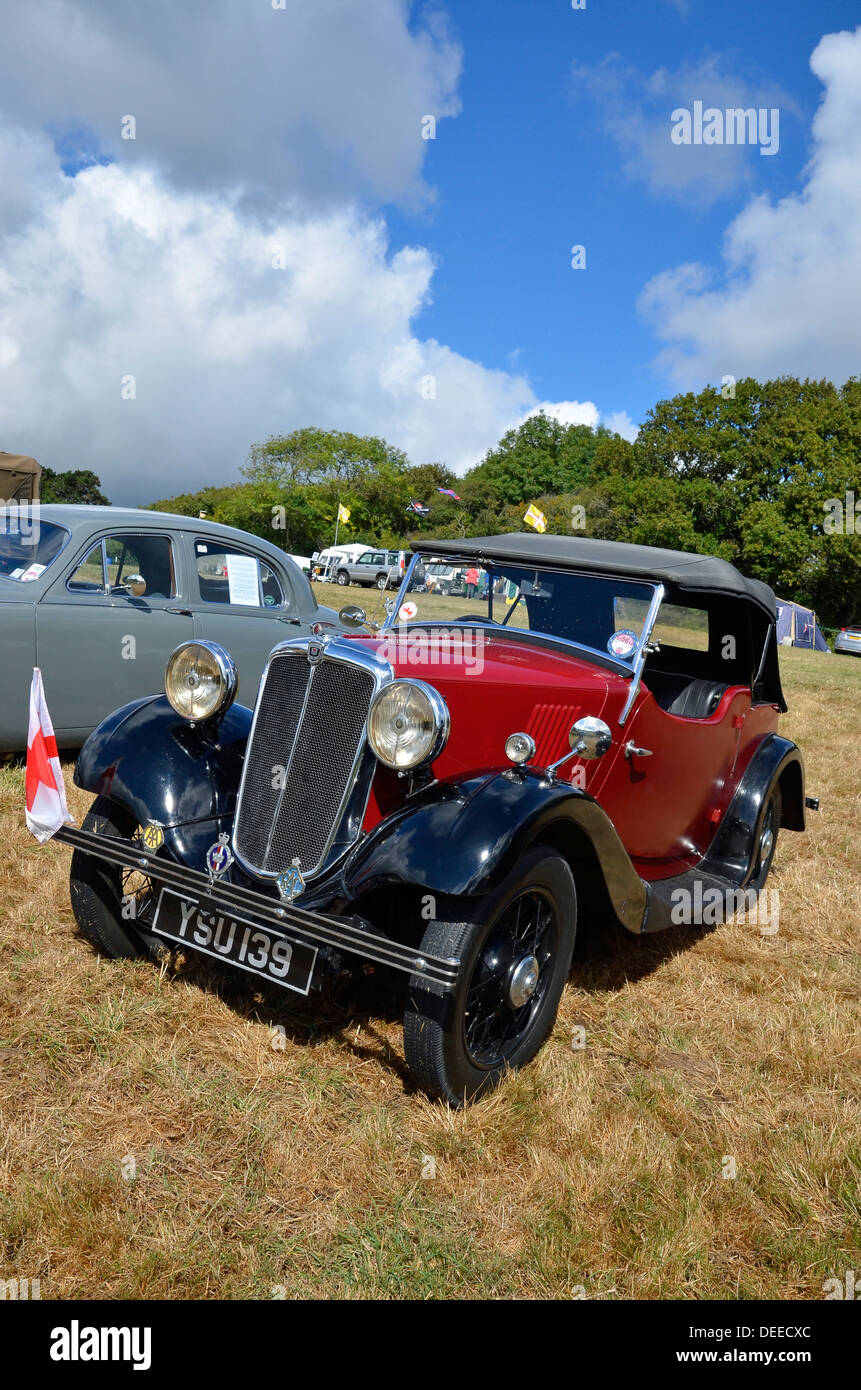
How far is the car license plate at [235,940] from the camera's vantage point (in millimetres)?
2660

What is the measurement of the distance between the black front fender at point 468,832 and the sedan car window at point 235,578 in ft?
13.4

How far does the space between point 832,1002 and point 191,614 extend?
183 inches

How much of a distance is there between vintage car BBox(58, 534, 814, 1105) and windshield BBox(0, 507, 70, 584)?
246 cm

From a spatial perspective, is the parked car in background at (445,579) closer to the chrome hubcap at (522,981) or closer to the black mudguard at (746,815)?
the black mudguard at (746,815)

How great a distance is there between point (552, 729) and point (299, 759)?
931mm

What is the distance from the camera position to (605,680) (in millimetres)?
3326

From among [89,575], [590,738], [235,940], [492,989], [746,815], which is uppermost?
[89,575]

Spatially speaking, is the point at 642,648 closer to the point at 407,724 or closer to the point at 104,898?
the point at 407,724

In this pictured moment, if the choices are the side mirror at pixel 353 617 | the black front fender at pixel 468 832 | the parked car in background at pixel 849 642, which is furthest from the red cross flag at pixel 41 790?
the parked car in background at pixel 849 642

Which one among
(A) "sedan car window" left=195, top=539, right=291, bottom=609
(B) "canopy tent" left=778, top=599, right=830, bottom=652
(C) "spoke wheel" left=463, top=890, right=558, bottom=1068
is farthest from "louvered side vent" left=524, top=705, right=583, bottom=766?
(B) "canopy tent" left=778, top=599, right=830, bottom=652

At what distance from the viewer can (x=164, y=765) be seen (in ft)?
11.0

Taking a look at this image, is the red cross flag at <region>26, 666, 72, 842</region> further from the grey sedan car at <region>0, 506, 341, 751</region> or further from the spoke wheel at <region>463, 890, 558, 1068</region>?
the grey sedan car at <region>0, 506, 341, 751</region>

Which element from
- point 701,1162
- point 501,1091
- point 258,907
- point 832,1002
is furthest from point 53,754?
point 832,1002

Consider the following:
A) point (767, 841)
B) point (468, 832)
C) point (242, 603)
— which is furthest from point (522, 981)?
point (242, 603)
